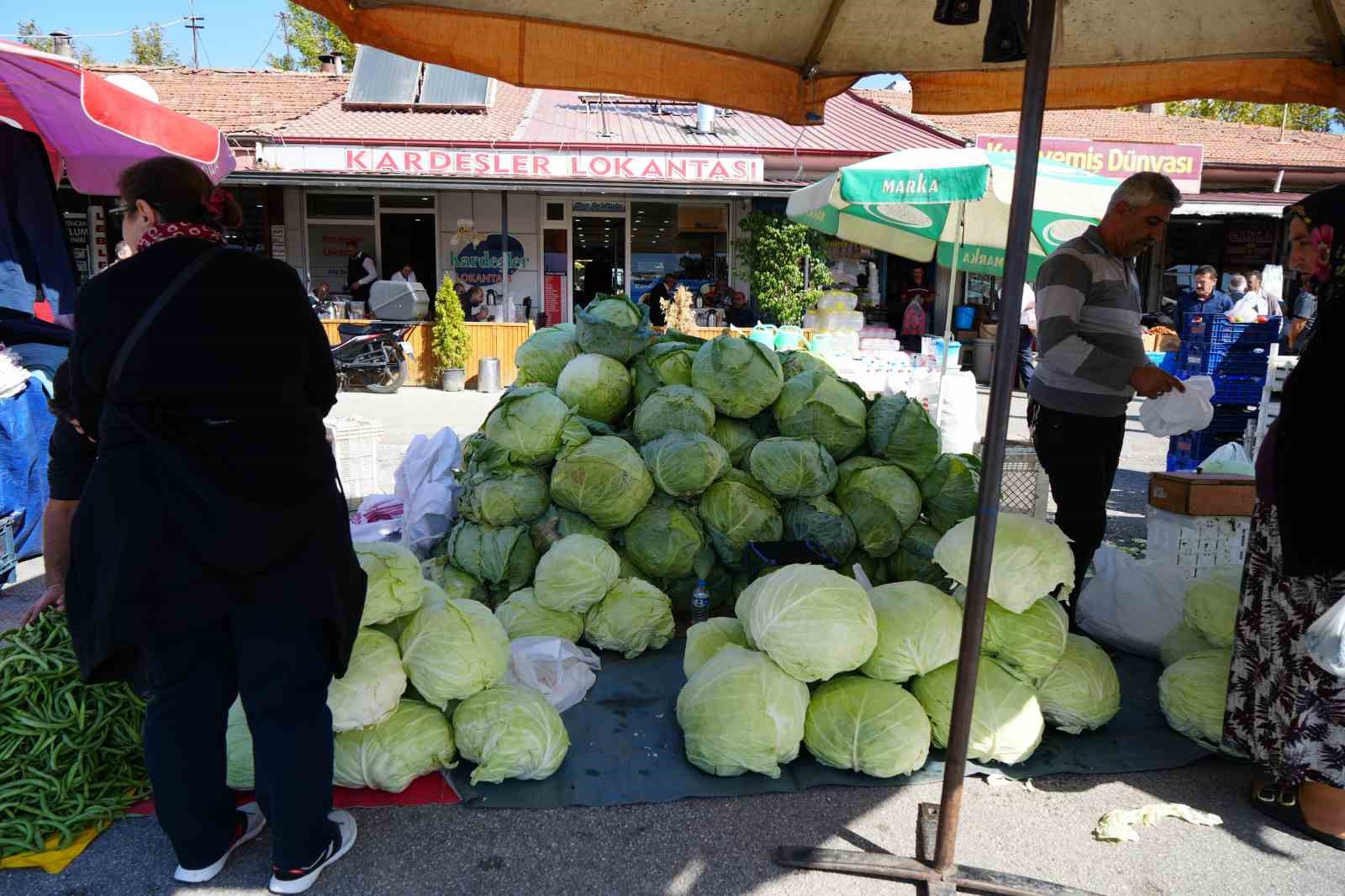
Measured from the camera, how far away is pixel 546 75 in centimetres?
325

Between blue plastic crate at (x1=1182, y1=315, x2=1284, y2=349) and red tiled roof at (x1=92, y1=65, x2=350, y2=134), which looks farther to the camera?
red tiled roof at (x1=92, y1=65, x2=350, y2=134)

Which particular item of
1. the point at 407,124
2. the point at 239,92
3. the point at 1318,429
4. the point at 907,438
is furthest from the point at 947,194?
the point at 239,92

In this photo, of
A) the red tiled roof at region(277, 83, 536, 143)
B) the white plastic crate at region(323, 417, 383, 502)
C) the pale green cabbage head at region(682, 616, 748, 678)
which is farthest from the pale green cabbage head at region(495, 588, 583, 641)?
the red tiled roof at region(277, 83, 536, 143)

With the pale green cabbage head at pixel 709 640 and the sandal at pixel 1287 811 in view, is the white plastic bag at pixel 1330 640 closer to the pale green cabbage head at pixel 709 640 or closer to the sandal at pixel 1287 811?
the sandal at pixel 1287 811

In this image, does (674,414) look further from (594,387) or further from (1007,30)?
(1007,30)

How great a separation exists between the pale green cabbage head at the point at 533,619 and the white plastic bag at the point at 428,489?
2.94 ft

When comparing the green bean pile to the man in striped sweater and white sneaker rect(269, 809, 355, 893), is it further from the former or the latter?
the man in striped sweater

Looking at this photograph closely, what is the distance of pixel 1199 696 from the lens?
3189 millimetres

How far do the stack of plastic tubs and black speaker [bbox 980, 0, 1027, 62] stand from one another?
6.12 metres

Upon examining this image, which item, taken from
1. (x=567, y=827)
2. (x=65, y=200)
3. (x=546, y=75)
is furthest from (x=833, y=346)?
(x=65, y=200)

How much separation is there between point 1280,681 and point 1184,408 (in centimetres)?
129

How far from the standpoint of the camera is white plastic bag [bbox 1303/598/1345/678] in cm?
234

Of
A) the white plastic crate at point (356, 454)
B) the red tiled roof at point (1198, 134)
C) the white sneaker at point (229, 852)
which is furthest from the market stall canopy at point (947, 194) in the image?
the red tiled roof at point (1198, 134)

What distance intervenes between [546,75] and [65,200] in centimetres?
1648
